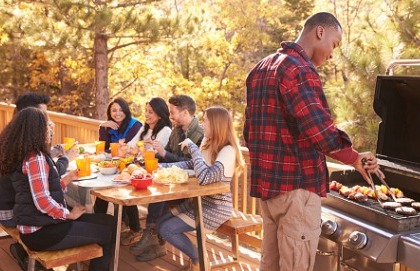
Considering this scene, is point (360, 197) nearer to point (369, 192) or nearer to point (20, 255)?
point (369, 192)

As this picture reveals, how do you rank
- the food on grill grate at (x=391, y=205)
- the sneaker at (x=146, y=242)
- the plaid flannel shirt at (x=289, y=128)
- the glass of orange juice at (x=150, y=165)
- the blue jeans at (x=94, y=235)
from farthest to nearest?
the sneaker at (x=146, y=242), the glass of orange juice at (x=150, y=165), the blue jeans at (x=94, y=235), the food on grill grate at (x=391, y=205), the plaid flannel shirt at (x=289, y=128)

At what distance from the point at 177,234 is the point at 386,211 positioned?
59.3 inches

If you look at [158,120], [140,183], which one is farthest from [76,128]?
[140,183]

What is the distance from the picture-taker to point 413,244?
2.18 meters

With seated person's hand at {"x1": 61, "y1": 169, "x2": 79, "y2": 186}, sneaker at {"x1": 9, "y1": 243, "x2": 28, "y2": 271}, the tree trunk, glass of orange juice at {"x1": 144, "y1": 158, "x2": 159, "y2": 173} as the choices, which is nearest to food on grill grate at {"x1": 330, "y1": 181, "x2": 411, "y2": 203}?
glass of orange juice at {"x1": 144, "y1": 158, "x2": 159, "y2": 173}

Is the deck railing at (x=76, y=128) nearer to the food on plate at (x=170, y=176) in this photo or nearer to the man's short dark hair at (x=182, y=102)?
the man's short dark hair at (x=182, y=102)

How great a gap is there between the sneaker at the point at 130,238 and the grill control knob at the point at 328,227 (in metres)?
2.19

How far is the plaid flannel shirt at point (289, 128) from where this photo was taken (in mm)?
2195

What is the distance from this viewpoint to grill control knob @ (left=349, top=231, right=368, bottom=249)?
236cm

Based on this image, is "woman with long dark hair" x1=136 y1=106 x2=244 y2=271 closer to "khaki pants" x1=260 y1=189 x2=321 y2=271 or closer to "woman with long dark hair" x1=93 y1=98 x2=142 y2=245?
"khaki pants" x1=260 y1=189 x2=321 y2=271

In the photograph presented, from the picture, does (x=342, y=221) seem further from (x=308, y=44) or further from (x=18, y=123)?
(x=18, y=123)

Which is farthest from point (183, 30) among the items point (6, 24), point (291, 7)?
point (291, 7)

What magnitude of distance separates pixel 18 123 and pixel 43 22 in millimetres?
→ 6917

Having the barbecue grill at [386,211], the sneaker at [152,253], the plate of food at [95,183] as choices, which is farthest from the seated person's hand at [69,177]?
the barbecue grill at [386,211]
